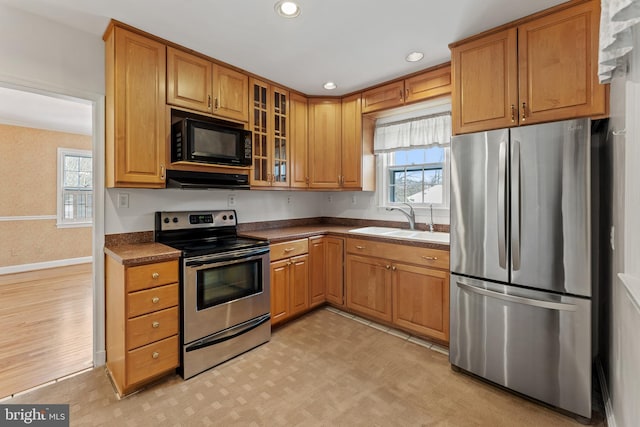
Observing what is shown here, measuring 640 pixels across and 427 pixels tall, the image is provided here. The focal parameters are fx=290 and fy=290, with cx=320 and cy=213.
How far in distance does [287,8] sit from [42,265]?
607 cm

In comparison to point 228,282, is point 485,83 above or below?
above

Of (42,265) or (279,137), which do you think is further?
(42,265)

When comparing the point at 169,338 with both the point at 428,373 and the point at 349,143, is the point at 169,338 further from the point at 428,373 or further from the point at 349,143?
the point at 349,143

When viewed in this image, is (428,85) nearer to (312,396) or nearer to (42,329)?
(312,396)

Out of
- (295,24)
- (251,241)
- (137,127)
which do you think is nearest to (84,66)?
(137,127)

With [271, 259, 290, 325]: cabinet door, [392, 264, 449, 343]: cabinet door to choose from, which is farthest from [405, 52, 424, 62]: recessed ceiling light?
[271, 259, 290, 325]: cabinet door

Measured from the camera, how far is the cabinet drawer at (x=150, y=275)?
6.24 feet

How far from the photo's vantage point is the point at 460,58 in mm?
2324

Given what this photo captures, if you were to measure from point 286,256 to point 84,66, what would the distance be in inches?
89.1

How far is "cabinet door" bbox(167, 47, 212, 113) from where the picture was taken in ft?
7.77

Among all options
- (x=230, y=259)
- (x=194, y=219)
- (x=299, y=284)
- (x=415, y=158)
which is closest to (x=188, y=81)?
(x=194, y=219)

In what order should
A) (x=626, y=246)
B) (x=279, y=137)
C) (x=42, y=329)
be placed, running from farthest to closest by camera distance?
(x=279, y=137)
(x=42, y=329)
(x=626, y=246)

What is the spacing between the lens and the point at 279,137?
10.8 ft

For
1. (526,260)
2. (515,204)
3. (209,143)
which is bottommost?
(526,260)
